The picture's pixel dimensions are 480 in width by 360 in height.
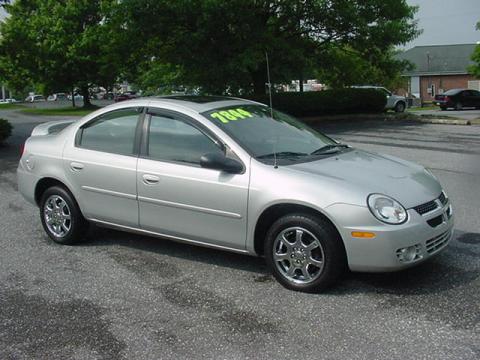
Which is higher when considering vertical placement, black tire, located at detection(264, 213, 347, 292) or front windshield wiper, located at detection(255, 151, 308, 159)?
front windshield wiper, located at detection(255, 151, 308, 159)

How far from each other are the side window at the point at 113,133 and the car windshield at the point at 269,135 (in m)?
0.80

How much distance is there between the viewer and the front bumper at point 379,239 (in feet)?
13.6

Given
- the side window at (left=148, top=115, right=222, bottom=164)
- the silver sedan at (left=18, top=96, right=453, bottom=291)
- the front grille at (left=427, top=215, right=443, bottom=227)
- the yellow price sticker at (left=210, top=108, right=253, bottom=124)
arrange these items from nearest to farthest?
the silver sedan at (left=18, top=96, right=453, bottom=291) < the front grille at (left=427, top=215, right=443, bottom=227) < the side window at (left=148, top=115, right=222, bottom=164) < the yellow price sticker at (left=210, top=108, right=253, bottom=124)

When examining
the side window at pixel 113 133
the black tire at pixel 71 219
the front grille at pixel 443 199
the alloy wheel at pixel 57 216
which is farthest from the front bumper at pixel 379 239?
the alloy wheel at pixel 57 216

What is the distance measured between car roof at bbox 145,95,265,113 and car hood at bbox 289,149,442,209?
1.15 meters

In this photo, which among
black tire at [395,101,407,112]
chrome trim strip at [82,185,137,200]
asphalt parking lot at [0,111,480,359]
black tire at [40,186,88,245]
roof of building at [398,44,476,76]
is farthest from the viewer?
roof of building at [398,44,476,76]

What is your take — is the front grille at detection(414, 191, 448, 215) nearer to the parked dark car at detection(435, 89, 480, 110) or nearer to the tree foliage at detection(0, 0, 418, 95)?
the tree foliage at detection(0, 0, 418, 95)

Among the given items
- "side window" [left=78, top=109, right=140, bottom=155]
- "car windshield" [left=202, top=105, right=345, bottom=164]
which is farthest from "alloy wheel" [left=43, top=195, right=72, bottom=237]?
"car windshield" [left=202, top=105, right=345, bottom=164]

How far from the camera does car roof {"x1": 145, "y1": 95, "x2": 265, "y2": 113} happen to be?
5331 millimetres

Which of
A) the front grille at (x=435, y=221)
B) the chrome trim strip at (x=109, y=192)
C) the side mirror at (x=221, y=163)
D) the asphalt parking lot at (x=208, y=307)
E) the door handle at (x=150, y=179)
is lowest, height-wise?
the asphalt parking lot at (x=208, y=307)

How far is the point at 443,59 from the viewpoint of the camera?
6862 centimetres

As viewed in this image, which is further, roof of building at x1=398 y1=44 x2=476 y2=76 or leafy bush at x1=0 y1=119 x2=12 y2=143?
roof of building at x1=398 y1=44 x2=476 y2=76

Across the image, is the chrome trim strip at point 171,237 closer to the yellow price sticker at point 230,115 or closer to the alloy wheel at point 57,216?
the alloy wheel at point 57,216

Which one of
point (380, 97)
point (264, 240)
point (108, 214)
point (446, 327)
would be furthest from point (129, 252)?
point (380, 97)
